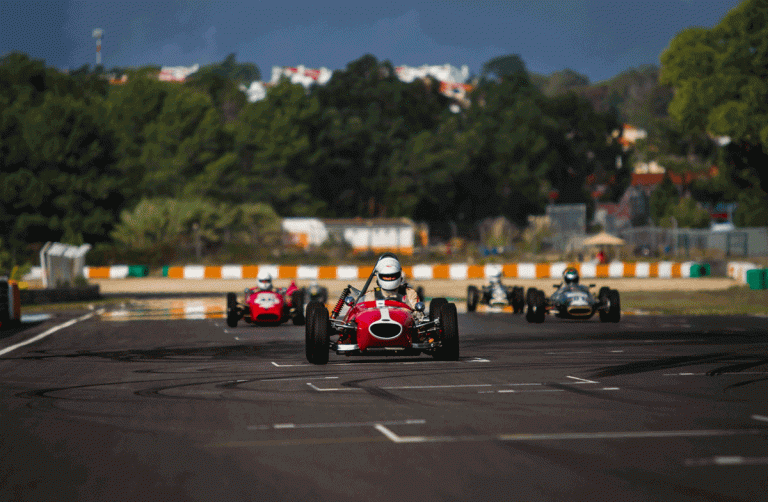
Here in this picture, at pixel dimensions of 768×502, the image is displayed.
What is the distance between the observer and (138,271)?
5350 centimetres

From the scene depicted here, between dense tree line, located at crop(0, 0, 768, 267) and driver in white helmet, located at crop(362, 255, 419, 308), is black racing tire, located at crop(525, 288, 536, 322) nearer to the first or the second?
driver in white helmet, located at crop(362, 255, 419, 308)

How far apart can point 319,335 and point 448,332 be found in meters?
1.73

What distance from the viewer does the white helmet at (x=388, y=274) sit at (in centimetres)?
1484

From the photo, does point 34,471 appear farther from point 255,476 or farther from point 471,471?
point 471,471

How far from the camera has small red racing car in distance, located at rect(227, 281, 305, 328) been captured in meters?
21.9

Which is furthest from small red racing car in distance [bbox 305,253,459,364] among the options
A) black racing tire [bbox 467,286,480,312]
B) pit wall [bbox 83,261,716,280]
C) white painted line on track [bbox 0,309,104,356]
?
pit wall [bbox 83,261,716,280]

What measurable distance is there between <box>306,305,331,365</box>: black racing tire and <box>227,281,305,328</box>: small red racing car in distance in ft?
25.8

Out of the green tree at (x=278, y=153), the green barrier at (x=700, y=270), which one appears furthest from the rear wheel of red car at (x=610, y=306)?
the green tree at (x=278, y=153)

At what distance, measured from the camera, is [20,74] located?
3036 inches

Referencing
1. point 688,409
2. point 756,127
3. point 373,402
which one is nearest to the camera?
point 688,409

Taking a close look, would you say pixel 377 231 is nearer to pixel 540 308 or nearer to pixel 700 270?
pixel 700 270

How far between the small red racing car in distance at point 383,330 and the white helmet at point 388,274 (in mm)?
335

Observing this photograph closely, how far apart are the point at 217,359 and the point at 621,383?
6074 mm

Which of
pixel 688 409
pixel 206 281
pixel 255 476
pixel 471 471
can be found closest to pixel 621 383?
pixel 688 409
